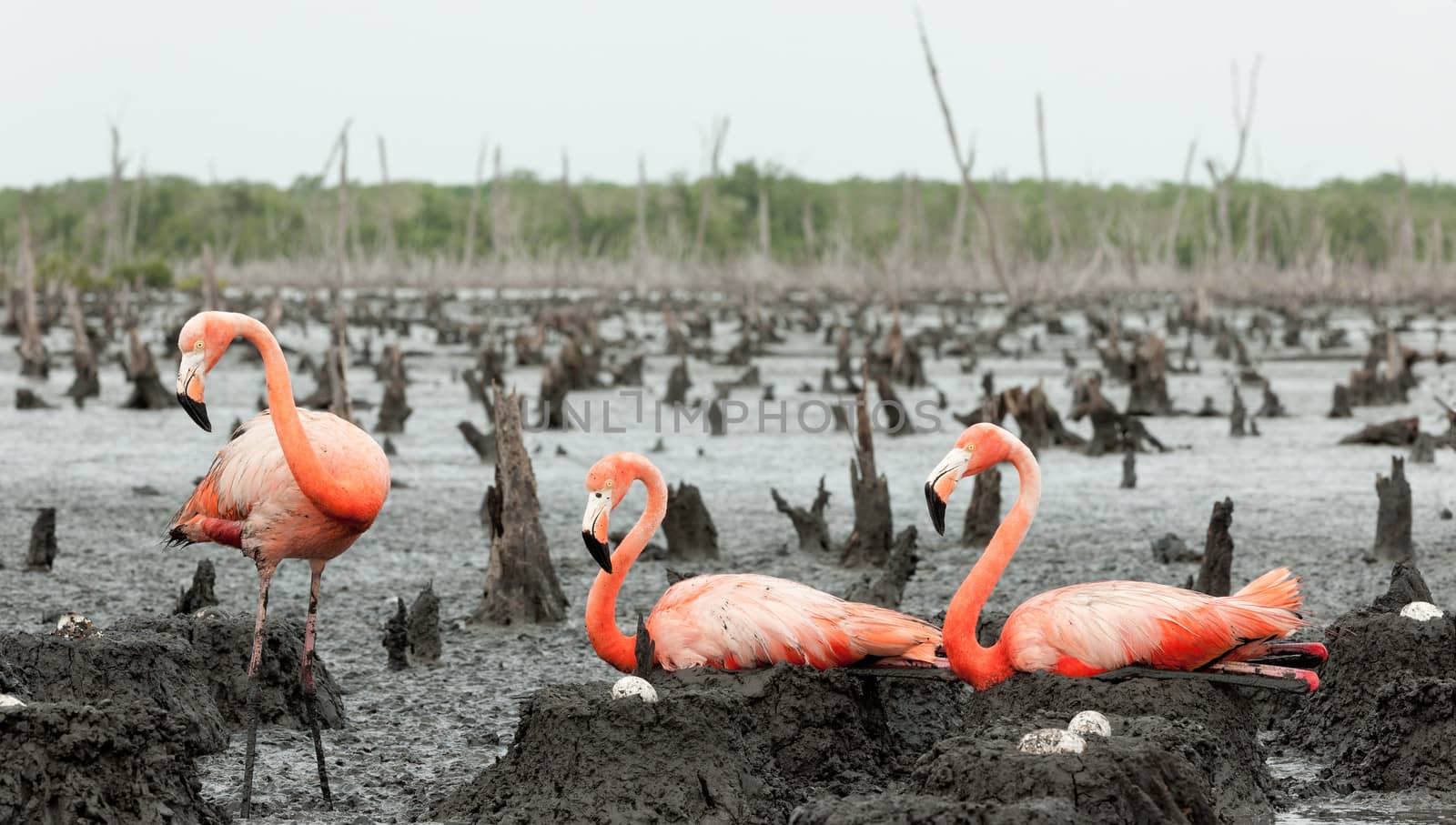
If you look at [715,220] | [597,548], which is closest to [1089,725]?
[597,548]

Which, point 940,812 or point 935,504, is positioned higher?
point 935,504

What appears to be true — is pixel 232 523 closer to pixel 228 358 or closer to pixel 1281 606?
pixel 1281 606

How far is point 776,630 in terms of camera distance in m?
4.93

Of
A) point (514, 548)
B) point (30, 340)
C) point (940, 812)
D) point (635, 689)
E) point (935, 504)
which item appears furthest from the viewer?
point (30, 340)

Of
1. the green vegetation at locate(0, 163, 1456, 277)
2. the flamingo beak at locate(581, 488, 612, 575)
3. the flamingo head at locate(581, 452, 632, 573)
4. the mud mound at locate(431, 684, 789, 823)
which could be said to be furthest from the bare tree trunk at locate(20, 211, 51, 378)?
the green vegetation at locate(0, 163, 1456, 277)

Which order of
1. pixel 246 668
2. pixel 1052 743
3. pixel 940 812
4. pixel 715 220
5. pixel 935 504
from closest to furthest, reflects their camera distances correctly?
1. pixel 940 812
2. pixel 1052 743
3. pixel 935 504
4. pixel 246 668
5. pixel 715 220

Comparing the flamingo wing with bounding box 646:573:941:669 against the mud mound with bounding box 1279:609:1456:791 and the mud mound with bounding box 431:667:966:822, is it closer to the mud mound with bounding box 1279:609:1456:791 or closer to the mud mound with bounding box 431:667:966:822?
the mud mound with bounding box 431:667:966:822

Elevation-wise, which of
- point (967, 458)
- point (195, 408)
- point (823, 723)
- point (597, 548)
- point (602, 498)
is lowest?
point (823, 723)

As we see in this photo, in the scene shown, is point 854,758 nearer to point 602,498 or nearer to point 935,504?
point 935,504

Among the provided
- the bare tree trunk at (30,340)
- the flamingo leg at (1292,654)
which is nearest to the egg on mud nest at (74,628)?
the flamingo leg at (1292,654)

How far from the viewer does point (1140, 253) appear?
51.1 meters

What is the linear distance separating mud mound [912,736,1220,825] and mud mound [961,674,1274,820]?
14.6 inches

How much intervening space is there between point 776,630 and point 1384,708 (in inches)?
66.7

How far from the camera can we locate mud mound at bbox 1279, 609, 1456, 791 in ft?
15.5
